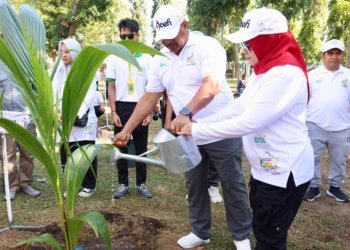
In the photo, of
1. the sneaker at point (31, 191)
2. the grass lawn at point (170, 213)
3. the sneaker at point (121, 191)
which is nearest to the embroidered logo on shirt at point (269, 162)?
the grass lawn at point (170, 213)

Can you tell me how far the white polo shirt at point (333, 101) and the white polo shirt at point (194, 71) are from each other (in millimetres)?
1799

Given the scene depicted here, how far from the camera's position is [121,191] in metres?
4.28

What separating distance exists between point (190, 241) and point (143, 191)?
129 centimetres

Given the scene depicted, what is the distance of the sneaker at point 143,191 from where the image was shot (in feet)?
13.9

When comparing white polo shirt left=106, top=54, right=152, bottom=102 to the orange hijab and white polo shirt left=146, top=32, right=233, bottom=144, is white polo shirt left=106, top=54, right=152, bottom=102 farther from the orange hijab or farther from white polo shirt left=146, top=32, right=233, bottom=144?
the orange hijab

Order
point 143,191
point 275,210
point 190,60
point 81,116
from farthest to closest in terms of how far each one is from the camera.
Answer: point 143,191 < point 81,116 < point 190,60 < point 275,210

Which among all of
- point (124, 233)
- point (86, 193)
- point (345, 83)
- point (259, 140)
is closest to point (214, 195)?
point (124, 233)

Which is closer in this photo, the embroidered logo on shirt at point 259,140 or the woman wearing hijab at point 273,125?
the woman wearing hijab at point 273,125

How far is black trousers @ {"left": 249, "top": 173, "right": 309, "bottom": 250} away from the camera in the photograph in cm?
206

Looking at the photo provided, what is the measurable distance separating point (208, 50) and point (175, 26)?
0.89ft

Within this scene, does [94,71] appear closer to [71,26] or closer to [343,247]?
[343,247]

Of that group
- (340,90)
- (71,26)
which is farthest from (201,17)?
(340,90)

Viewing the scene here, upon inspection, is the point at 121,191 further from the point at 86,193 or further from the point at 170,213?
the point at 170,213

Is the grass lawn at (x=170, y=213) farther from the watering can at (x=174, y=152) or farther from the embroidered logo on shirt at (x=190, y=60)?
the embroidered logo on shirt at (x=190, y=60)
